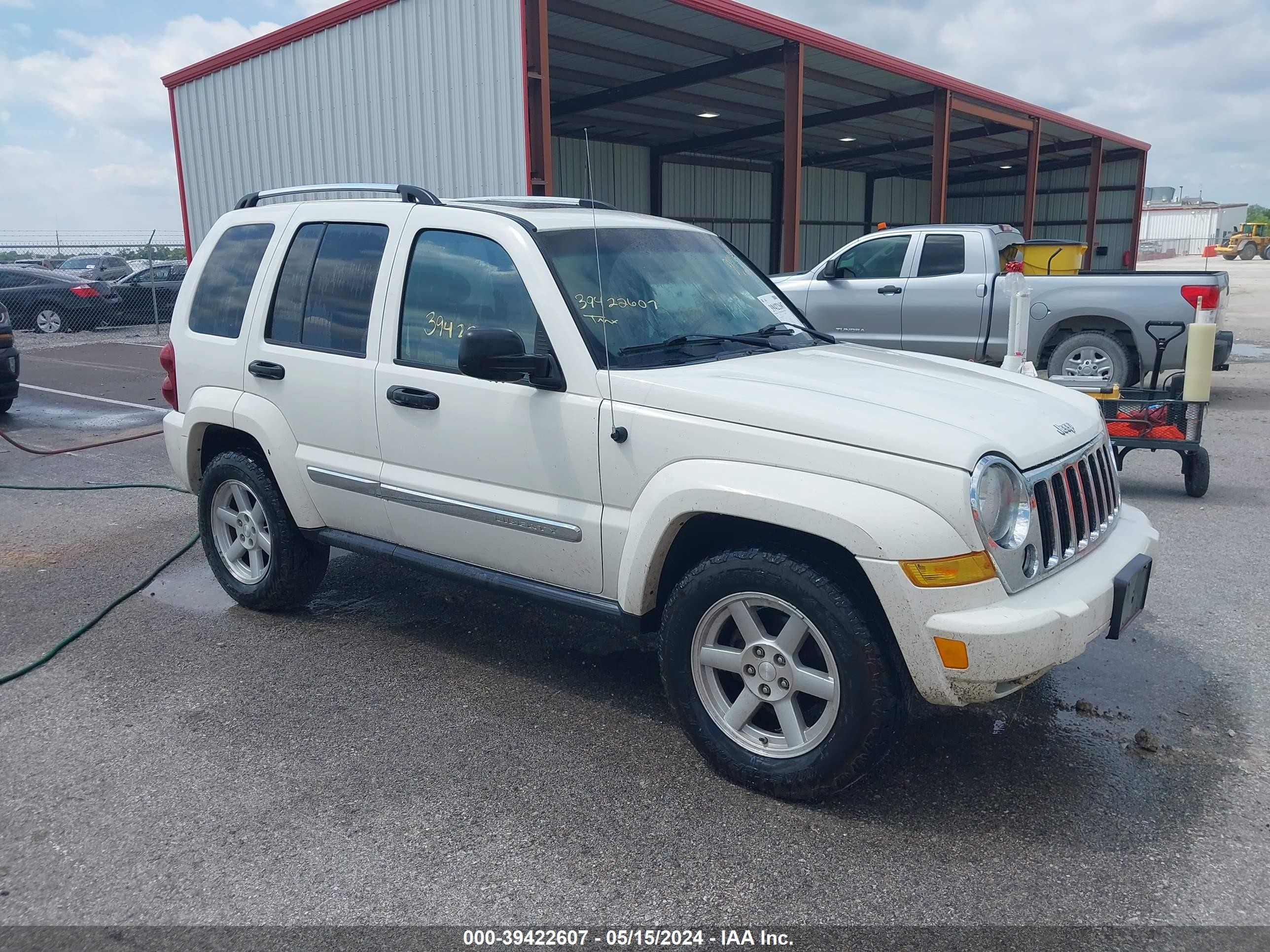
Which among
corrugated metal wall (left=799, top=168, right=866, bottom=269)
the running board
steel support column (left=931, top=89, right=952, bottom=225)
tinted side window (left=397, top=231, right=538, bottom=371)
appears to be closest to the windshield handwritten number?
tinted side window (left=397, top=231, right=538, bottom=371)

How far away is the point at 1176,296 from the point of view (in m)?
10.3

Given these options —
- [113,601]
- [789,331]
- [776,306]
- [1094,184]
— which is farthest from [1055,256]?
[1094,184]

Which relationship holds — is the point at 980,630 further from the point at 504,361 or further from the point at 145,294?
the point at 145,294

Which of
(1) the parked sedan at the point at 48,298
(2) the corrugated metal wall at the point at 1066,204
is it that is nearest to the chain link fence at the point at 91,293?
(1) the parked sedan at the point at 48,298

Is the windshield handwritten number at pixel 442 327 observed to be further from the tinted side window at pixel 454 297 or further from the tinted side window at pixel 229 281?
the tinted side window at pixel 229 281

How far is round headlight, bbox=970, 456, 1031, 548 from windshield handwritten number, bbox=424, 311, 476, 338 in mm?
2041

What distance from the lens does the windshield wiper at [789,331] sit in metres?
4.30

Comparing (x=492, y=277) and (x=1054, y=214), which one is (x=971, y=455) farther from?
(x=1054, y=214)

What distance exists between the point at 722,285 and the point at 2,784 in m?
3.34

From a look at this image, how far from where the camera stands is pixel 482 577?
4059mm

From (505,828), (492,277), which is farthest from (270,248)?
(505,828)

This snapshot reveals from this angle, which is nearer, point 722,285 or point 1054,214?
point 722,285

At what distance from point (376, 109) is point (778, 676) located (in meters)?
11.1

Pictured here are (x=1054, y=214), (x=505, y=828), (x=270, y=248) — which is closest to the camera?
(x=505, y=828)
